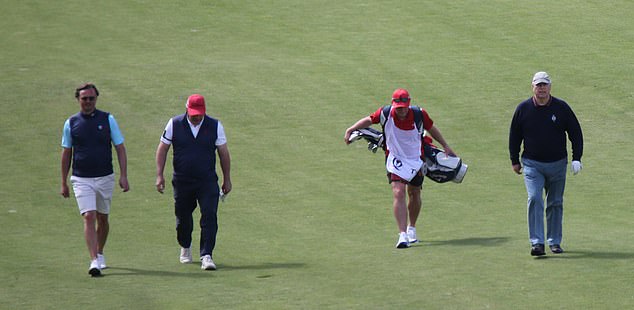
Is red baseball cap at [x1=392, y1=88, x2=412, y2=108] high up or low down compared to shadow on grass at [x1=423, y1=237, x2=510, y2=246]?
up

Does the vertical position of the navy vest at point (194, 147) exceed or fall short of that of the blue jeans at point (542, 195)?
it exceeds it

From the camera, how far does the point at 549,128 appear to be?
1366 centimetres

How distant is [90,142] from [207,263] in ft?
6.32

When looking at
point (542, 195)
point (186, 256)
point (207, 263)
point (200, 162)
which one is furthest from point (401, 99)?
point (186, 256)

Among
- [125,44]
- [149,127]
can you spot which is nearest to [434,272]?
[149,127]

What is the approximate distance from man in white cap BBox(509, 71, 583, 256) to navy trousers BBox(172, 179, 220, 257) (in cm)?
363

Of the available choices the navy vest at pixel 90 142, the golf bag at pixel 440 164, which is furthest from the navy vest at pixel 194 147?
the golf bag at pixel 440 164

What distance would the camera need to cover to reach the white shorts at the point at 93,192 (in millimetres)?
13555

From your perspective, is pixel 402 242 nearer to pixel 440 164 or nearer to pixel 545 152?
pixel 440 164

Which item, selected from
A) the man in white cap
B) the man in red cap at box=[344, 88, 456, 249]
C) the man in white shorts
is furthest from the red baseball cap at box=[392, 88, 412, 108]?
the man in white shorts

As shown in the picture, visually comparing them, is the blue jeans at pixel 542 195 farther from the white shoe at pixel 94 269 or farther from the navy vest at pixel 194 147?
the white shoe at pixel 94 269

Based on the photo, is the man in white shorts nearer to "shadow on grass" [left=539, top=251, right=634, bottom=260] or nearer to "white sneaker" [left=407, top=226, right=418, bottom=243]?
"white sneaker" [left=407, top=226, right=418, bottom=243]

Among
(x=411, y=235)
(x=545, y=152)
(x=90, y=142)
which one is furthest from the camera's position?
(x=411, y=235)

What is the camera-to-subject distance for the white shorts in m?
13.6
